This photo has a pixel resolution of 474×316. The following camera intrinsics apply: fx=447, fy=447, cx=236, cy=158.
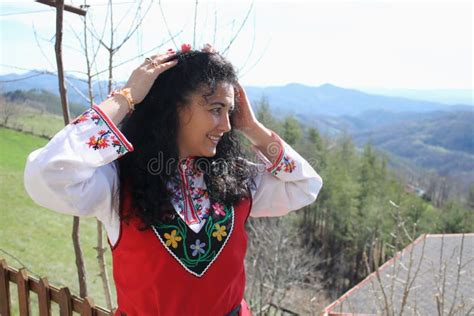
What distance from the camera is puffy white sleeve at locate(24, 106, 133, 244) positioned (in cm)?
91

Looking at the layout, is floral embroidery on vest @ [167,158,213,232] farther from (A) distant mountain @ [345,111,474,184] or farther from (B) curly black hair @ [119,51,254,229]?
(A) distant mountain @ [345,111,474,184]

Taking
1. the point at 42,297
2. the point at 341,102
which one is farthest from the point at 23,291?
the point at 341,102

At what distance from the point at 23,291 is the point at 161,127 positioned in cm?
125

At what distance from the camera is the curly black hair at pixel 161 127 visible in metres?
1.06

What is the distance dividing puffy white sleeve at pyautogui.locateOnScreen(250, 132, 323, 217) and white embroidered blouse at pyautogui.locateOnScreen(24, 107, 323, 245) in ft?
0.07

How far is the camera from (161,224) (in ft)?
3.49

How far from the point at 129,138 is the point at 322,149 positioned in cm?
2001

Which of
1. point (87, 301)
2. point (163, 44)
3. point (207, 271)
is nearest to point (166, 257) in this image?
point (207, 271)

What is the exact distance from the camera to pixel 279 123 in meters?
18.6

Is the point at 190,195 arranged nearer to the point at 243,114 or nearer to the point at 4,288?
the point at 243,114

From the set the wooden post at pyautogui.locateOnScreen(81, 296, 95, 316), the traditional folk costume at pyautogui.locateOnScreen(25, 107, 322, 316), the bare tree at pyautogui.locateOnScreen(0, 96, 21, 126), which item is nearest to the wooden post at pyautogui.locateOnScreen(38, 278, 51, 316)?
the wooden post at pyautogui.locateOnScreen(81, 296, 95, 316)

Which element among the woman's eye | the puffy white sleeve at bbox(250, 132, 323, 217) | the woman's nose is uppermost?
the woman's eye

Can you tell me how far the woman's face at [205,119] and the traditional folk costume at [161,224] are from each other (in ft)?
0.30

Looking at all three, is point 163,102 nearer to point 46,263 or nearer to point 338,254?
point 46,263
